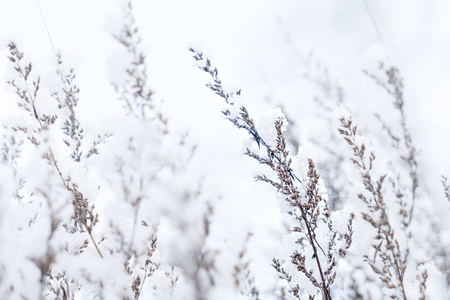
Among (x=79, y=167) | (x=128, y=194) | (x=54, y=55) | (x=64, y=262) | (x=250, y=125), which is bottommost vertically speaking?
(x=64, y=262)

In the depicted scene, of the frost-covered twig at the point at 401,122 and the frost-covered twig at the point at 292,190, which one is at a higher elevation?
the frost-covered twig at the point at 401,122

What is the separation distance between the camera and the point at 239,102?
5.64ft

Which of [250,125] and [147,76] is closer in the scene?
[147,76]

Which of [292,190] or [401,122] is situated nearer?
[292,190]

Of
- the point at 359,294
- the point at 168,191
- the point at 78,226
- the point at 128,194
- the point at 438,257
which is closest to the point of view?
the point at 168,191

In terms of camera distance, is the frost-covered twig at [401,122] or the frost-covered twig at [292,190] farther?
the frost-covered twig at [401,122]

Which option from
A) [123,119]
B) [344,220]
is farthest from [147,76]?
[344,220]

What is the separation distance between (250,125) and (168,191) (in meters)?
0.86

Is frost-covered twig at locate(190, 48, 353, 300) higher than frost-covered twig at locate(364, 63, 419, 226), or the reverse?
frost-covered twig at locate(364, 63, 419, 226)

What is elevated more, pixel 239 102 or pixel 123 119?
pixel 239 102

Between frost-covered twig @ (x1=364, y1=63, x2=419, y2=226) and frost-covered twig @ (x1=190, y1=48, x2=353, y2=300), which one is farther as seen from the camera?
frost-covered twig @ (x1=364, y1=63, x2=419, y2=226)

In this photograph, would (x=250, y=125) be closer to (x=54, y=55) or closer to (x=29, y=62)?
(x=29, y=62)

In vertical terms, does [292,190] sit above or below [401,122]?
below

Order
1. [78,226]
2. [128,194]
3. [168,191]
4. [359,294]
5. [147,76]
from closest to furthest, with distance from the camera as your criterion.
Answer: [168,191], [128,194], [147,76], [78,226], [359,294]
